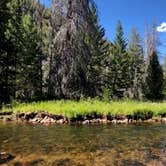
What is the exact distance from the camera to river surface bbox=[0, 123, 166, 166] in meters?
9.19

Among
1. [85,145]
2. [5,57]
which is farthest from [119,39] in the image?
[85,145]

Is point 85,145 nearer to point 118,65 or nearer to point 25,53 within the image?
point 25,53

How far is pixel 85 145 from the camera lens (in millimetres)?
11258

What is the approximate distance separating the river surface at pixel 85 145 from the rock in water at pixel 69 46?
1083cm

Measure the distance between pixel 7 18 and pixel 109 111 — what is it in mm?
17165

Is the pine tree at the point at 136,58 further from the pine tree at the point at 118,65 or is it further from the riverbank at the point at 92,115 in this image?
the riverbank at the point at 92,115

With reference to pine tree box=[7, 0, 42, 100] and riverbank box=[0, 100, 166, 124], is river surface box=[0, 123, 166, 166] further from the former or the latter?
pine tree box=[7, 0, 42, 100]

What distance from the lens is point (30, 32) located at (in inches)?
1398

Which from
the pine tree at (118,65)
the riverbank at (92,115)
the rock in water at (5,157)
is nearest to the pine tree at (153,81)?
the pine tree at (118,65)

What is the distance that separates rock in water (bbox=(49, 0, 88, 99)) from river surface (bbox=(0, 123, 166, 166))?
10.8 m

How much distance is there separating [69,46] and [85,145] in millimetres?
15946

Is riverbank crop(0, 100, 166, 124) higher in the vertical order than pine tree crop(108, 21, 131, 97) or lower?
lower

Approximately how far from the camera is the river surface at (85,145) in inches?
362

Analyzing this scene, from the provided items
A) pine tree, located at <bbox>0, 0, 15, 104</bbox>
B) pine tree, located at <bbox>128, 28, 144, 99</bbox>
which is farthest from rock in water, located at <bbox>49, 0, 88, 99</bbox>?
pine tree, located at <bbox>128, 28, 144, 99</bbox>
